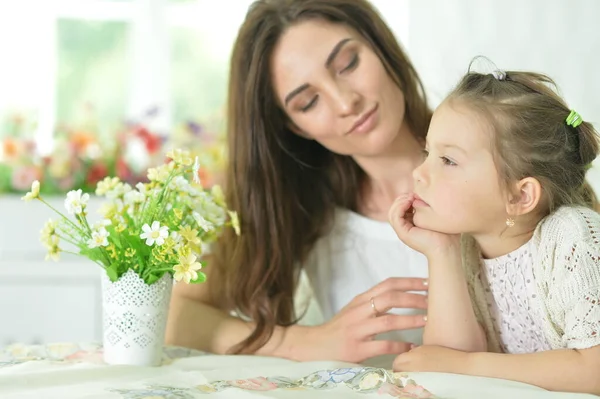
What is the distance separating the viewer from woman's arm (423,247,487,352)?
172 centimetres

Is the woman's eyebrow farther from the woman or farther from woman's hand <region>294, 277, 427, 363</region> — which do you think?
woman's hand <region>294, 277, 427, 363</region>

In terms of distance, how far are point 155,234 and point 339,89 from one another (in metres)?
0.61

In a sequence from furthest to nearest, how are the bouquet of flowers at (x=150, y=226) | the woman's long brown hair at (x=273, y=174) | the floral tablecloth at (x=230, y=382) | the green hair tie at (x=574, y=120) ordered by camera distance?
the woman's long brown hair at (x=273, y=174)
the bouquet of flowers at (x=150, y=226)
the green hair tie at (x=574, y=120)
the floral tablecloth at (x=230, y=382)

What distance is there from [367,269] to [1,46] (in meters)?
2.64

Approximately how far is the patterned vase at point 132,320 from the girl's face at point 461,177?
0.56 meters

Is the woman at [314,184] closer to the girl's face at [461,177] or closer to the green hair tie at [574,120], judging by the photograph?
the girl's face at [461,177]

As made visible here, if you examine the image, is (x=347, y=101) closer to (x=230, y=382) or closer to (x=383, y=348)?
(x=383, y=348)

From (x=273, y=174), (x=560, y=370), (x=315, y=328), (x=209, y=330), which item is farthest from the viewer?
(x=273, y=174)

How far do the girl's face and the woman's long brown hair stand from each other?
1.79 feet

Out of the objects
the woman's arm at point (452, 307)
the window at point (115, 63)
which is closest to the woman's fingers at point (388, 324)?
the woman's arm at point (452, 307)

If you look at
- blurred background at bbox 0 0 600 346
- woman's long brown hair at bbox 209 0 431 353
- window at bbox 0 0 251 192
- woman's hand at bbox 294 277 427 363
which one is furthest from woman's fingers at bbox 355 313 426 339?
window at bbox 0 0 251 192

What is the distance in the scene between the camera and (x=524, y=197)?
1.61 metres

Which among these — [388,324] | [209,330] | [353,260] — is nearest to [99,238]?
[209,330]

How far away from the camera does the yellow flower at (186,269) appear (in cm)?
167
